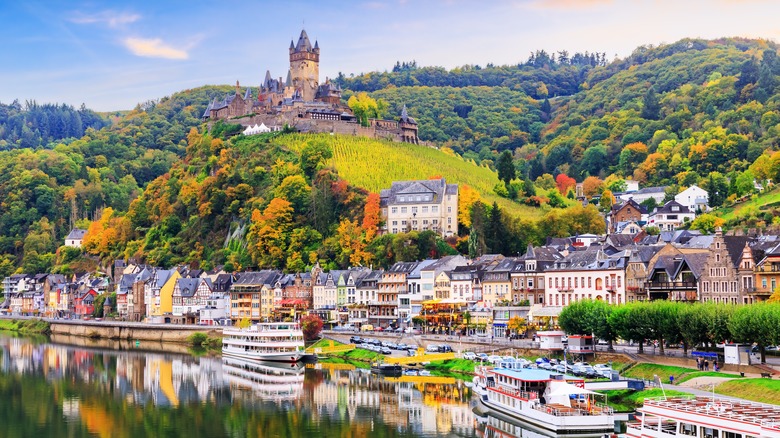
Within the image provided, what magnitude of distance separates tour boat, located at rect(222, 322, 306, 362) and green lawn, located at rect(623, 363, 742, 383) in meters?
32.4

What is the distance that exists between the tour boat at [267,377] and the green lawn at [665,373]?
68.4 feet

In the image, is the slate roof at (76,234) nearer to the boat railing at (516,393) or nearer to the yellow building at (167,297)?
the yellow building at (167,297)

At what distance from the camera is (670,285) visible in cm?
7288

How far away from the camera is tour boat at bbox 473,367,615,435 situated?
49219mm

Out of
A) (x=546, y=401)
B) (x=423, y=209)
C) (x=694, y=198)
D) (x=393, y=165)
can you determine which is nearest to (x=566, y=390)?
(x=546, y=401)

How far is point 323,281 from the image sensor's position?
10844 cm

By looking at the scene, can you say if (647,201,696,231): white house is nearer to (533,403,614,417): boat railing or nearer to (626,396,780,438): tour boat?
(533,403,614,417): boat railing

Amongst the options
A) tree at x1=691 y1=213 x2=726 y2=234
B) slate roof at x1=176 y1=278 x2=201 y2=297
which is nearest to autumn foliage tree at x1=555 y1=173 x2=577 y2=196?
tree at x1=691 y1=213 x2=726 y2=234

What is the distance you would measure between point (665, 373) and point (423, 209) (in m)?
58.5

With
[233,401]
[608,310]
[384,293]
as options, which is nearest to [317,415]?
[233,401]

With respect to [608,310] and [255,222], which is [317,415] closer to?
[608,310]

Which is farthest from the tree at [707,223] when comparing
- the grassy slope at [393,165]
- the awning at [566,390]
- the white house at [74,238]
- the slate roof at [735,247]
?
the white house at [74,238]

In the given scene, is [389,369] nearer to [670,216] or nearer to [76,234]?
[670,216]

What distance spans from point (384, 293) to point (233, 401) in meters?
39.1
